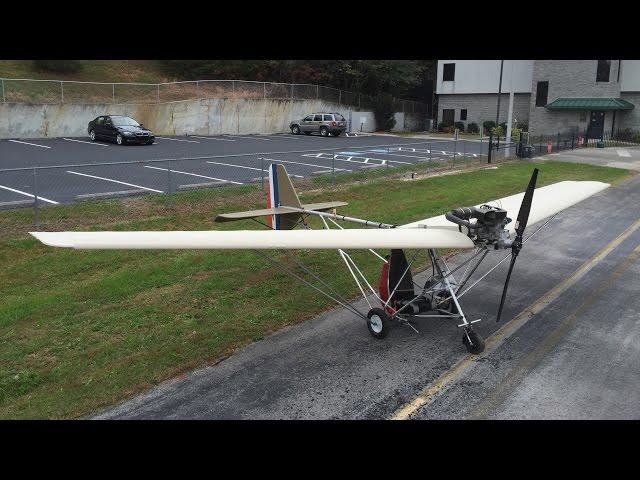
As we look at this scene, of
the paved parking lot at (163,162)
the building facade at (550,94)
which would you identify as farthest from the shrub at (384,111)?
the paved parking lot at (163,162)

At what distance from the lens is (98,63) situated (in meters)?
52.8

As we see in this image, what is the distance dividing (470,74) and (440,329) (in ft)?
169

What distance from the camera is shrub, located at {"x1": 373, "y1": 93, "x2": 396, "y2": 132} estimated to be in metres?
54.3

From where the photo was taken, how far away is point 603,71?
4575 cm

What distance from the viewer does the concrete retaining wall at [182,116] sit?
33469 millimetres

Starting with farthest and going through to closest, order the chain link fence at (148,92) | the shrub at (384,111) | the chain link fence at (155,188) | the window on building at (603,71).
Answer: the shrub at (384,111)
the window on building at (603,71)
the chain link fence at (148,92)
the chain link fence at (155,188)

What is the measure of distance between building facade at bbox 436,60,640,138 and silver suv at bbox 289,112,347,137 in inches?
498

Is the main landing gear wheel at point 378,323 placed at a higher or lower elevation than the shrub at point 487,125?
lower

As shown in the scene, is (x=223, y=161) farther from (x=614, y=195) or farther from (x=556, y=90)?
(x=556, y=90)

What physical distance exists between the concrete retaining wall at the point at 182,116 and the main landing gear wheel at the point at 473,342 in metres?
33.1

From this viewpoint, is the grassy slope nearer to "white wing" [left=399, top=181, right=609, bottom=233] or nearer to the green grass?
the green grass

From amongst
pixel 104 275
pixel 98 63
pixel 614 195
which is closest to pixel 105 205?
pixel 104 275

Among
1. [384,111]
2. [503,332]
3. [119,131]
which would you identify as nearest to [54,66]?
[119,131]

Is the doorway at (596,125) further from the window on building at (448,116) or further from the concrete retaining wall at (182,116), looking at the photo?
the concrete retaining wall at (182,116)
